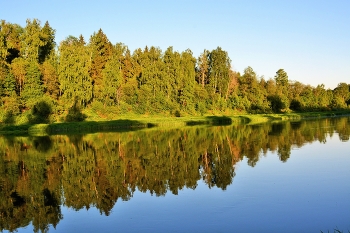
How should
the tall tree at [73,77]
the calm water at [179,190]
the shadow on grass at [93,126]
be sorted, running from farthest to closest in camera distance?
Result: the tall tree at [73,77] → the shadow on grass at [93,126] → the calm water at [179,190]

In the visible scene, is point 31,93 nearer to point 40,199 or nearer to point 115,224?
point 40,199

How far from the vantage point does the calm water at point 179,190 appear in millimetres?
11539

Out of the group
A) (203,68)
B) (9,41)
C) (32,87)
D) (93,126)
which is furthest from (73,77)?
(203,68)

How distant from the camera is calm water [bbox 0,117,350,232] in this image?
11.5 meters

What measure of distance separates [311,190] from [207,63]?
77.4 meters

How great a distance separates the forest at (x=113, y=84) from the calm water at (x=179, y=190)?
1302 inches

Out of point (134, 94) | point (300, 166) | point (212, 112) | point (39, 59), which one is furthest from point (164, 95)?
point (300, 166)

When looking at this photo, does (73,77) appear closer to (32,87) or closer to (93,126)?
(32,87)

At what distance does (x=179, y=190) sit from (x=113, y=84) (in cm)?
5378

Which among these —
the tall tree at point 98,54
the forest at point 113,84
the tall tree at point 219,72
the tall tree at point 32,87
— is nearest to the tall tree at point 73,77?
the forest at point 113,84

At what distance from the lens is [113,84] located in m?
67.4

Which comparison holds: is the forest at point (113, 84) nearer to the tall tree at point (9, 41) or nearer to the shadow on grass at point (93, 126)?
the tall tree at point (9, 41)

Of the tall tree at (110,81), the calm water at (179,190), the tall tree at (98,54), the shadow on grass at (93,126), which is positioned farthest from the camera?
the tall tree at (98,54)

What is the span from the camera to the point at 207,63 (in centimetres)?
9044
